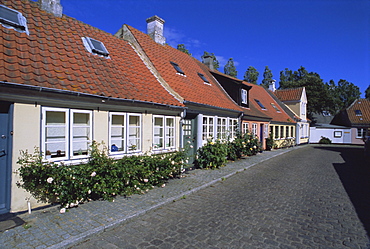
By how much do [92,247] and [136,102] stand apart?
14.5 feet

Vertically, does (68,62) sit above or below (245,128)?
above

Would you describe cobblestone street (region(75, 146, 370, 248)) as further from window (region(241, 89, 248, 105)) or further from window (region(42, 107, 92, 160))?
window (region(241, 89, 248, 105))

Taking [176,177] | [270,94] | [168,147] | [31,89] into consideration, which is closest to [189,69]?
[168,147]

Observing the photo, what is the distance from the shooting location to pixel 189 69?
14.2 m

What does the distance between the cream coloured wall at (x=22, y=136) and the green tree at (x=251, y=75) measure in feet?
153

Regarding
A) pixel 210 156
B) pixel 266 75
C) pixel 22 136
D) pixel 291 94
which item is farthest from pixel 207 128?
pixel 266 75

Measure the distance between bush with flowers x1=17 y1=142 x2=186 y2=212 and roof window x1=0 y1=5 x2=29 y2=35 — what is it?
3447 mm

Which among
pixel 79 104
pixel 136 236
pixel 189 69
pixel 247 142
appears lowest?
pixel 136 236

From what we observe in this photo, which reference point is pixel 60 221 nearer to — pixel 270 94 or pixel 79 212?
pixel 79 212

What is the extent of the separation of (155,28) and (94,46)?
583 centimetres

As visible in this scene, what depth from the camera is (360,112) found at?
120ft

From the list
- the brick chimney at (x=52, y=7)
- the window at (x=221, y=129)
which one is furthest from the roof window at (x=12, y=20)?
the window at (x=221, y=129)

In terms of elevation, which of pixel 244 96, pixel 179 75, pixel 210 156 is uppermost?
pixel 179 75

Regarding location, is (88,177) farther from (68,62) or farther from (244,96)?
(244,96)
